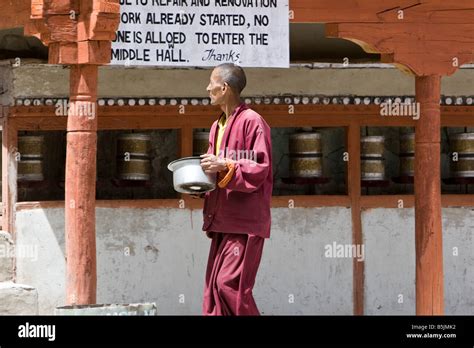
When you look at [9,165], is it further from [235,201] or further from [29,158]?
[235,201]

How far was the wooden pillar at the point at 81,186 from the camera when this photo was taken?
1059 cm

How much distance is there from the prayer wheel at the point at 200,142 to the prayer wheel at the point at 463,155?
7.78ft

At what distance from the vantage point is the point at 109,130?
13.3 metres

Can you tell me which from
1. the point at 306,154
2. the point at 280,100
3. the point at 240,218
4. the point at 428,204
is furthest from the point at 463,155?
the point at 240,218

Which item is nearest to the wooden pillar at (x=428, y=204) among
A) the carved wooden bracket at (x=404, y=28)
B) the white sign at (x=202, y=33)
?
the carved wooden bracket at (x=404, y=28)

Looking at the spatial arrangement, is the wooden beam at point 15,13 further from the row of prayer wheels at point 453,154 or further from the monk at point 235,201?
the row of prayer wheels at point 453,154

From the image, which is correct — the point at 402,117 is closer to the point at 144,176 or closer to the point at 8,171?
the point at 144,176

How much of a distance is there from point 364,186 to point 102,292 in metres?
2.64

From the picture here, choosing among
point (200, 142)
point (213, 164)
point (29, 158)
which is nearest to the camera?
point (213, 164)

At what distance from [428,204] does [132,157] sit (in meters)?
2.89

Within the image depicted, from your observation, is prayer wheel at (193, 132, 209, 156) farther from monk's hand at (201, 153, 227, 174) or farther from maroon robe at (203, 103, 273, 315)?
monk's hand at (201, 153, 227, 174)

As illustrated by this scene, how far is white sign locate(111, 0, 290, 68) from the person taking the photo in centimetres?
1105

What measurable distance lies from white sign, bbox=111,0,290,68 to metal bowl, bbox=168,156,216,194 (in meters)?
1.40

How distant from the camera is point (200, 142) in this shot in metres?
13.1
